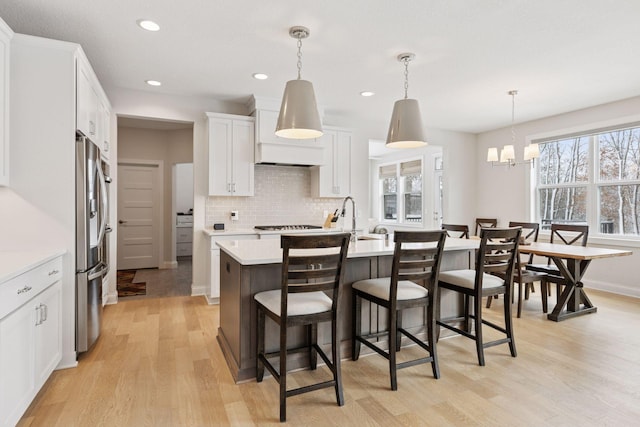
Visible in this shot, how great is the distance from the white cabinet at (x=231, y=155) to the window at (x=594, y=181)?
447cm

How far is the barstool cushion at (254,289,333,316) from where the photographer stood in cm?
205

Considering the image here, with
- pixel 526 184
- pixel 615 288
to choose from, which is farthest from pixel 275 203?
pixel 615 288

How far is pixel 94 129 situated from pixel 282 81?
1.89 metres

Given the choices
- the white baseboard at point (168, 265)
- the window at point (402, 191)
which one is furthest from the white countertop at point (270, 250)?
the window at point (402, 191)

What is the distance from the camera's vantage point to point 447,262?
3.08 meters

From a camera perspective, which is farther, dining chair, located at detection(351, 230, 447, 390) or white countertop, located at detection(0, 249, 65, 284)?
dining chair, located at detection(351, 230, 447, 390)

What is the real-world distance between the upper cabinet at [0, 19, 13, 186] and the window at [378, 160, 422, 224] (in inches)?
264

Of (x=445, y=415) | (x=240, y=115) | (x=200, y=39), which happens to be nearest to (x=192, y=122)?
(x=240, y=115)

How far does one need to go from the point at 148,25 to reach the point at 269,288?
2203mm

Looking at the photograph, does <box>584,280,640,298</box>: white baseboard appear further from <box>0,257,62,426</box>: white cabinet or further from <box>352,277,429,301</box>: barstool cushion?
<box>0,257,62,426</box>: white cabinet

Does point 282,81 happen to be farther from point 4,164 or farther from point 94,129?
point 4,164

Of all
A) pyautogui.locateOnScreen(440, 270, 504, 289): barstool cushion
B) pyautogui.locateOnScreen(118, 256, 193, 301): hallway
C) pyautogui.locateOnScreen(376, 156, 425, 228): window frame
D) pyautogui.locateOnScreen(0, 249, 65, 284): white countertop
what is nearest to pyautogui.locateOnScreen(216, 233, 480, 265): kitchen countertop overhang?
pyautogui.locateOnScreen(440, 270, 504, 289): barstool cushion

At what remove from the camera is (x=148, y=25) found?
9.15 feet

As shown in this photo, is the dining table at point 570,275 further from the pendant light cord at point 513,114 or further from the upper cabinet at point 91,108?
the upper cabinet at point 91,108
